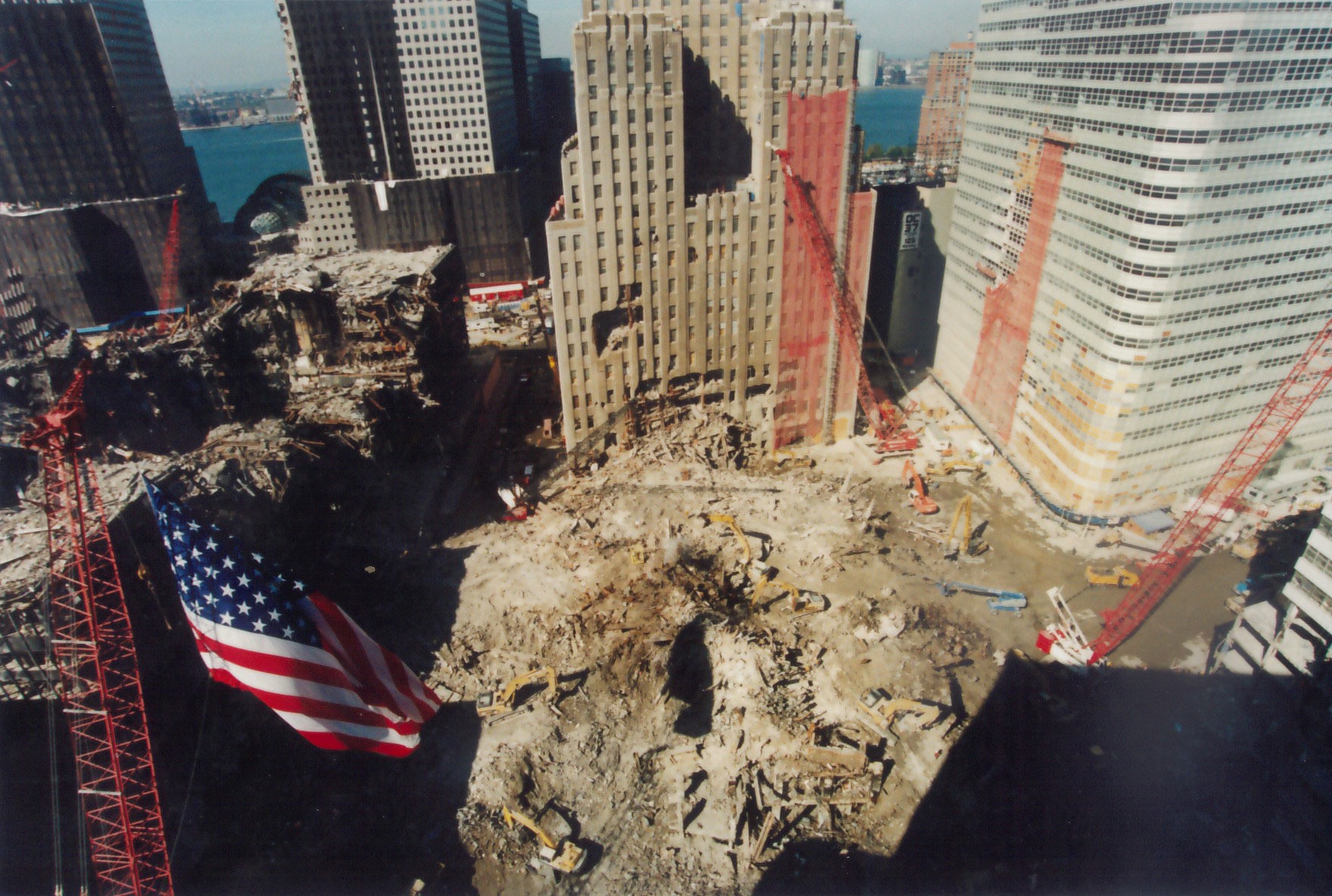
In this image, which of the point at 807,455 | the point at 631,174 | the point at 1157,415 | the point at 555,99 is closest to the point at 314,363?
the point at 631,174

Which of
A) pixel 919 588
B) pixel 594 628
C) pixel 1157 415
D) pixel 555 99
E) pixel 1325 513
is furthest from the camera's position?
pixel 555 99

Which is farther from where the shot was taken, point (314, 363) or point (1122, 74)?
point (314, 363)

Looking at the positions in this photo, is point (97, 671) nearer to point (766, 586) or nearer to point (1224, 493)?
point (766, 586)

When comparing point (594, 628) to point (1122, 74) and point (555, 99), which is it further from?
point (555, 99)

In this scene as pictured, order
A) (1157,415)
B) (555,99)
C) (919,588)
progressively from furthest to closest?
(555,99), (1157,415), (919,588)

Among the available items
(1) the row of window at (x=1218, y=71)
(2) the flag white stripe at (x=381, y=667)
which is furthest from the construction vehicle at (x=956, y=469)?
(2) the flag white stripe at (x=381, y=667)

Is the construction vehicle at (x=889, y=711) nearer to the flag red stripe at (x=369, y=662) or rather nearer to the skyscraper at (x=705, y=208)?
the flag red stripe at (x=369, y=662)

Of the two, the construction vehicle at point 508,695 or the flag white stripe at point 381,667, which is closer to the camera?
the flag white stripe at point 381,667
